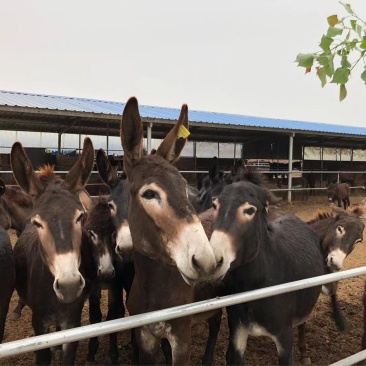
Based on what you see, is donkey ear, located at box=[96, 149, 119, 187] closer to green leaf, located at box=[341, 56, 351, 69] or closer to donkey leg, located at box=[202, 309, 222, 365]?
donkey leg, located at box=[202, 309, 222, 365]

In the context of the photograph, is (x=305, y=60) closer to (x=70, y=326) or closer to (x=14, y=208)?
(x=70, y=326)

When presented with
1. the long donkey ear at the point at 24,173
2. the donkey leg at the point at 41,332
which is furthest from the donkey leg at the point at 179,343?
the long donkey ear at the point at 24,173

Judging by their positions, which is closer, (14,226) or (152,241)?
(152,241)

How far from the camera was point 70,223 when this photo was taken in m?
2.61

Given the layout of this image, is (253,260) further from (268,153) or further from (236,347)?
(268,153)

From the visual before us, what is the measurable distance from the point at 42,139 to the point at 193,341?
20.9 m

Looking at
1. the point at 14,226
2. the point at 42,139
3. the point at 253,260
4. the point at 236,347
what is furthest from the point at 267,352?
the point at 42,139

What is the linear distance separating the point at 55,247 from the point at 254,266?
1.51 m

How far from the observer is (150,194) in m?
2.27

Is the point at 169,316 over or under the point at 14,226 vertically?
over

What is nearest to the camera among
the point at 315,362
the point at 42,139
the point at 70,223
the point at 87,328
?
the point at 87,328

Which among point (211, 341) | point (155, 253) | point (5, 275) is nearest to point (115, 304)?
point (211, 341)

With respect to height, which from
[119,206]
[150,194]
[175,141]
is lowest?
[119,206]

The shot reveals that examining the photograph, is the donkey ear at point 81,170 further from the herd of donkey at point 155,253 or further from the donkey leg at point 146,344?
the donkey leg at point 146,344
